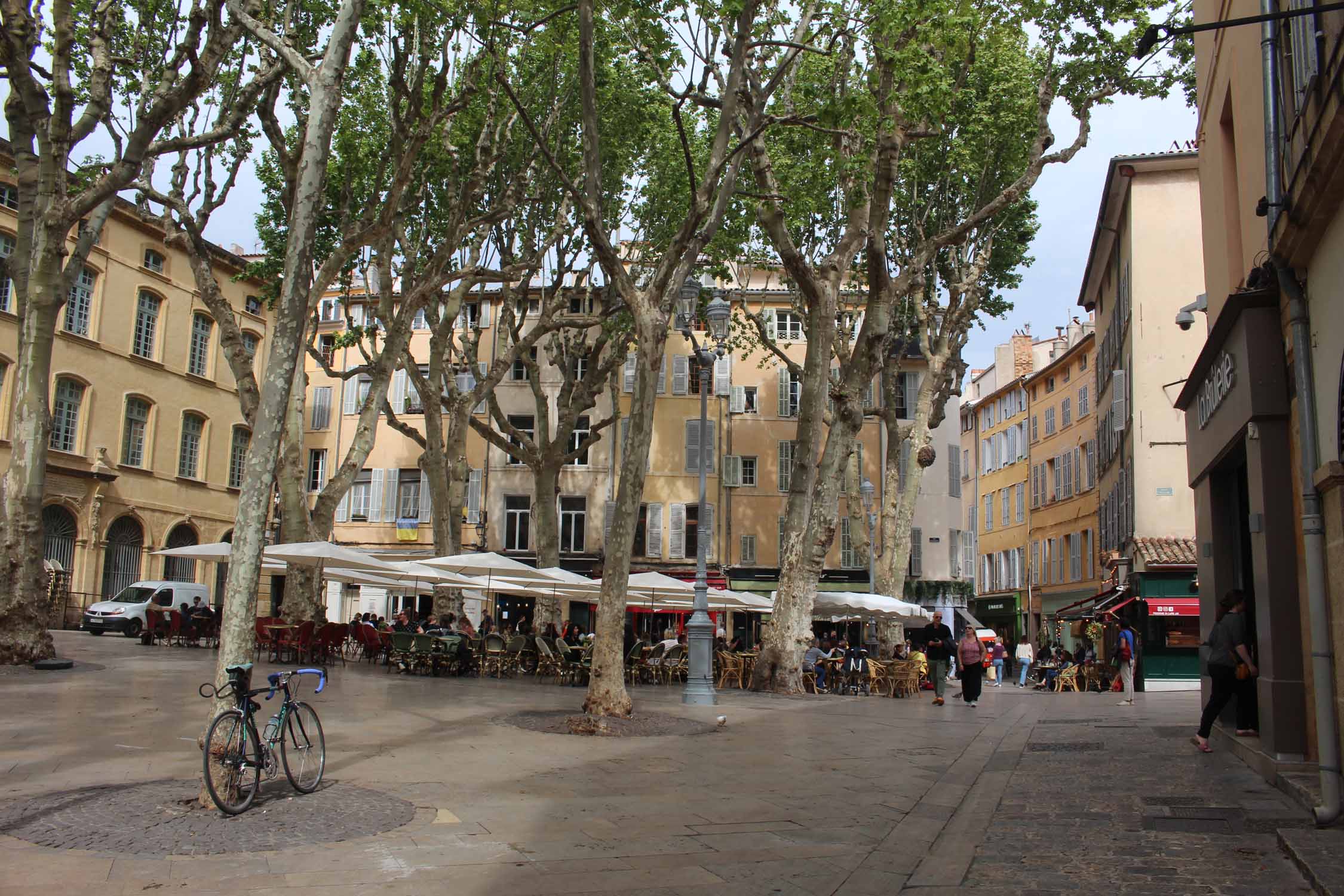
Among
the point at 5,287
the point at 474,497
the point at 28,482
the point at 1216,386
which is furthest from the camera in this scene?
the point at 474,497

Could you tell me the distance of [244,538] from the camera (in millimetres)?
7305

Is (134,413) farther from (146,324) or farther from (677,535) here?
(677,535)

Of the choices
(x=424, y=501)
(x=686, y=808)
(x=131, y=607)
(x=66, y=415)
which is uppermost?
(x=66, y=415)

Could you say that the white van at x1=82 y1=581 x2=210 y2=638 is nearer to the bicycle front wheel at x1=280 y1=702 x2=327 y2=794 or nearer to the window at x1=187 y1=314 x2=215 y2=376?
the window at x1=187 y1=314 x2=215 y2=376

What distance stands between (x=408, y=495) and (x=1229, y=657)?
32.0 m

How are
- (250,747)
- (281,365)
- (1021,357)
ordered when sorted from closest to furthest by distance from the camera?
(250,747)
(281,365)
(1021,357)

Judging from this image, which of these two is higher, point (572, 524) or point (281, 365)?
point (572, 524)

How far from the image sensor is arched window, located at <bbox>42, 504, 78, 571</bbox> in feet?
102

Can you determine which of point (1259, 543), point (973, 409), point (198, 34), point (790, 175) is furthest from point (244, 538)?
point (973, 409)

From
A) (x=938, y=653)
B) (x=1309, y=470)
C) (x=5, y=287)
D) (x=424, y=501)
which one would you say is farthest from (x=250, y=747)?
(x=424, y=501)

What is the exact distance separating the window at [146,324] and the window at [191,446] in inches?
102

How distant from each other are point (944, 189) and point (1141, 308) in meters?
5.42

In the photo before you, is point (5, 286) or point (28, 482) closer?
point (28, 482)

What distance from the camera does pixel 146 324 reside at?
3494 cm
